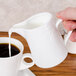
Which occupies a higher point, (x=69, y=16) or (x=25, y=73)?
(x=69, y=16)

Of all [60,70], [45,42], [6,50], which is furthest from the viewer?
[60,70]

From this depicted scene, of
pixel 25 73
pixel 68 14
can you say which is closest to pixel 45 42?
pixel 68 14

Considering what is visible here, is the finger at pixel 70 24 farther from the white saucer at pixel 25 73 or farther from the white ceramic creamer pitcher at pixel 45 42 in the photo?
the white saucer at pixel 25 73

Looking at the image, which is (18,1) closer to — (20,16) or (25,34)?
(20,16)

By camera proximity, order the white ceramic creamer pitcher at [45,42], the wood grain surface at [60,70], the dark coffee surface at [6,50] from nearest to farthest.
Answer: the white ceramic creamer pitcher at [45,42] → the dark coffee surface at [6,50] → the wood grain surface at [60,70]

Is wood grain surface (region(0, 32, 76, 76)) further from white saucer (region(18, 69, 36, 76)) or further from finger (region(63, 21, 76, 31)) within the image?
finger (region(63, 21, 76, 31))

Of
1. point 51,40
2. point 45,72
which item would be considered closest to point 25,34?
point 51,40

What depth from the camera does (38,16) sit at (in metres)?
0.61

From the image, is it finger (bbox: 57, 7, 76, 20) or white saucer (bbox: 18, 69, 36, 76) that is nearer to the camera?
finger (bbox: 57, 7, 76, 20)

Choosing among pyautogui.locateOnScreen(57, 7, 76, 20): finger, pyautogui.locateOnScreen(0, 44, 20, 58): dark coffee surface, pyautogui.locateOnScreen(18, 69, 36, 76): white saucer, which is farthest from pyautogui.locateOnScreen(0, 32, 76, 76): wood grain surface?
pyautogui.locateOnScreen(57, 7, 76, 20): finger

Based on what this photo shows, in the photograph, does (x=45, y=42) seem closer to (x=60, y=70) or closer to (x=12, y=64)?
(x=12, y=64)

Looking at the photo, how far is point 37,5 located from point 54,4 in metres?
0.07

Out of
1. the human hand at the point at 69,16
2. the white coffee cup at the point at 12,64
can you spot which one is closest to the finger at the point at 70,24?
the human hand at the point at 69,16

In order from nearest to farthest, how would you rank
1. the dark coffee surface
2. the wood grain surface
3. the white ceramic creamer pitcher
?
the white ceramic creamer pitcher < the dark coffee surface < the wood grain surface
